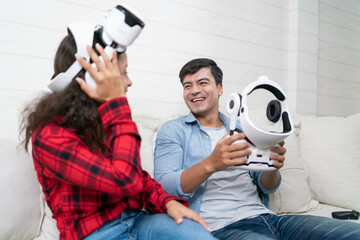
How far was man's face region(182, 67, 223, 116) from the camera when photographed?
1.44 m

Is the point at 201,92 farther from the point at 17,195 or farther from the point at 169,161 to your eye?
the point at 17,195

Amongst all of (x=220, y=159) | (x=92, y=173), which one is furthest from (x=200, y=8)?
(x=92, y=173)

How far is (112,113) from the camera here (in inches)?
30.5

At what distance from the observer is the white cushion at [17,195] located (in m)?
1.00

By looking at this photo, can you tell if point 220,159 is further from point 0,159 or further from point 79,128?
point 0,159

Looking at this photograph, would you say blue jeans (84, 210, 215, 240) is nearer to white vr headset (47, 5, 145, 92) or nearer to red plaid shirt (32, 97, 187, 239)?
red plaid shirt (32, 97, 187, 239)

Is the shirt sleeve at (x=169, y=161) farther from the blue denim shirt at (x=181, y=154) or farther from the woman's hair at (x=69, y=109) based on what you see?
the woman's hair at (x=69, y=109)

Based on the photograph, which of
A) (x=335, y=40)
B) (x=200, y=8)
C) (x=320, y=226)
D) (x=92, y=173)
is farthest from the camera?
(x=335, y=40)

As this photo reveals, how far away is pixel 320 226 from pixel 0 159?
1.20 metres

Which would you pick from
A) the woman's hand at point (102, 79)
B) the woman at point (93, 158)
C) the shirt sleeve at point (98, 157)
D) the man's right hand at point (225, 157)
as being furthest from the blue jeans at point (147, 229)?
the woman's hand at point (102, 79)

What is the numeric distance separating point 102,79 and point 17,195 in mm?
597

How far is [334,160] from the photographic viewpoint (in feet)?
5.40

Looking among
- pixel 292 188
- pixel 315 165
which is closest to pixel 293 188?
pixel 292 188

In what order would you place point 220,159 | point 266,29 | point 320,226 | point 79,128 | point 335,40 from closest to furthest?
point 79,128, point 220,159, point 320,226, point 266,29, point 335,40
